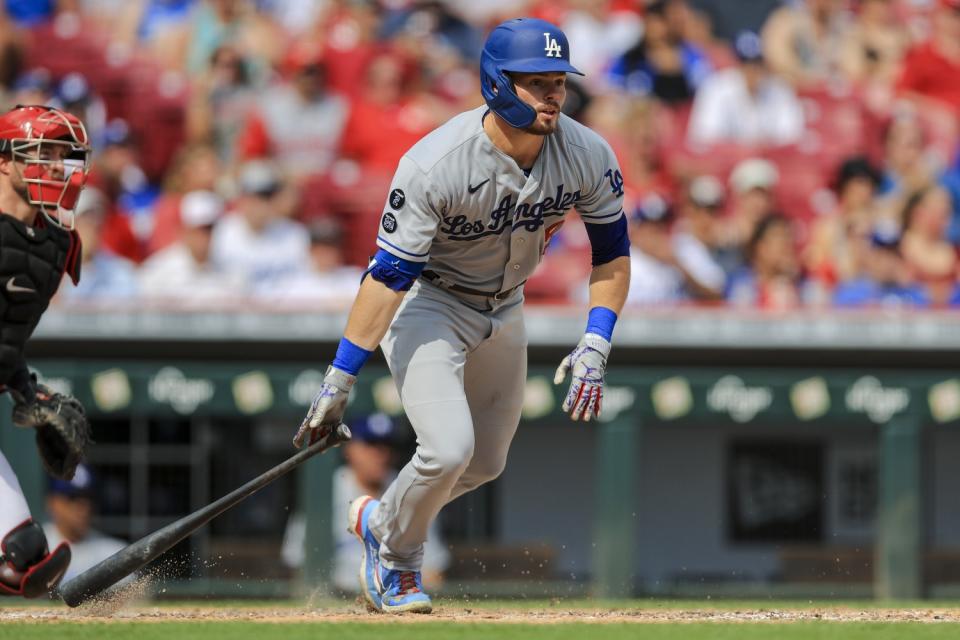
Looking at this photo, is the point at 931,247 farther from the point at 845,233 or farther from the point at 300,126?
the point at 300,126

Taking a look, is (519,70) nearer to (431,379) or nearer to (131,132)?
(431,379)

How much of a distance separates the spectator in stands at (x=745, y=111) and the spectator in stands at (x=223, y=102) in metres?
3.25

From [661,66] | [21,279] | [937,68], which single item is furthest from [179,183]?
[21,279]

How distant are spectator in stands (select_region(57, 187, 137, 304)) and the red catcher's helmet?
21.0 feet

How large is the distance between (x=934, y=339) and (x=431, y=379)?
22.2 feet

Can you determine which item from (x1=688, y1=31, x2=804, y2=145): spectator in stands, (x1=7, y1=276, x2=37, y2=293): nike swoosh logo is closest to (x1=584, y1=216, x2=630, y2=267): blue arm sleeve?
(x1=7, y1=276, x2=37, y2=293): nike swoosh logo

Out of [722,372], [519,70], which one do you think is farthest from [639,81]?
[519,70]

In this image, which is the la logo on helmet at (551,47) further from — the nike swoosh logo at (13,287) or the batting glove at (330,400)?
the nike swoosh logo at (13,287)

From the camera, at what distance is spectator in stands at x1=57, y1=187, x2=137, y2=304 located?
11.4m

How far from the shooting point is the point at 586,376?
17.7ft

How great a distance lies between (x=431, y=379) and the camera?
5305 millimetres

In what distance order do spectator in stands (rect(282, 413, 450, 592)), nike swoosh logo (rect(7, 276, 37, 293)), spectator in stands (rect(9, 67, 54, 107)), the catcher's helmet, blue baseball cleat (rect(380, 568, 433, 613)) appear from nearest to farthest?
nike swoosh logo (rect(7, 276, 37, 293)) < the catcher's helmet < blue baseball cleat (rect(380, 568, 433, 613)) < spectator in stands (rect(282, 413, 450, 592)) < spectator in stands (rect(9, 67, 54, 107))

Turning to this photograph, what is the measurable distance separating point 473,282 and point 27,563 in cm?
165

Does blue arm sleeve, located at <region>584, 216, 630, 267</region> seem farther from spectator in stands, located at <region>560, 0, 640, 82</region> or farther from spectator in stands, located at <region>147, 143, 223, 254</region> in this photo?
spectator in stands, located at <region>560, 0, 640, 82</region>
